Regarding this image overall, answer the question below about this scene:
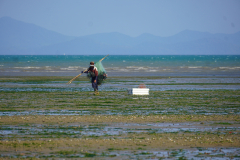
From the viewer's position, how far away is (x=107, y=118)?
15.5 m

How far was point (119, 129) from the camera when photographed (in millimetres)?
13320

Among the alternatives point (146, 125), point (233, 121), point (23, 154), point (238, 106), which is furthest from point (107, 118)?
point (238, 106)

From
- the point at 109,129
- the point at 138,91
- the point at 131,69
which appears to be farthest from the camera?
the point at 131,69

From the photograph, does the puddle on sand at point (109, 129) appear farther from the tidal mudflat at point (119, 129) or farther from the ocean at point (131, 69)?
the ocean at point (131, 69)

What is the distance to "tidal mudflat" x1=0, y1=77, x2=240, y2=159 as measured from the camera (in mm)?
10406

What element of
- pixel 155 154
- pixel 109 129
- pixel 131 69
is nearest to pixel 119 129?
pixel 109 129

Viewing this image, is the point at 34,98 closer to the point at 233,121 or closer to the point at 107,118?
the point at 107,118

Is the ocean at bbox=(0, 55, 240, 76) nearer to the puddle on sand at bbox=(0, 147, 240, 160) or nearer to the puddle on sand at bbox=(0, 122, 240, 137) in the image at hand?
the puddle on sand at bbox=(0, 122, 240, 137)

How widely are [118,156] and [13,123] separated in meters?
5.81

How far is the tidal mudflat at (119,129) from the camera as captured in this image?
10406mm

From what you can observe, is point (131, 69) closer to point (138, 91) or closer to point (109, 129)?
point (138, 91)

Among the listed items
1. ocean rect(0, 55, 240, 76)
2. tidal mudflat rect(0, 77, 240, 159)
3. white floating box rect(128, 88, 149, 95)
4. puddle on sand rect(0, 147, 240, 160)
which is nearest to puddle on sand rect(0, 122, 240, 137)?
tidal mudflat rect(0, 77, 240, 159)

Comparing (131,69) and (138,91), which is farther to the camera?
(131,69)

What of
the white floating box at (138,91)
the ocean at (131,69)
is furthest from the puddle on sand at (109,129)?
the ocean at (131,69)
